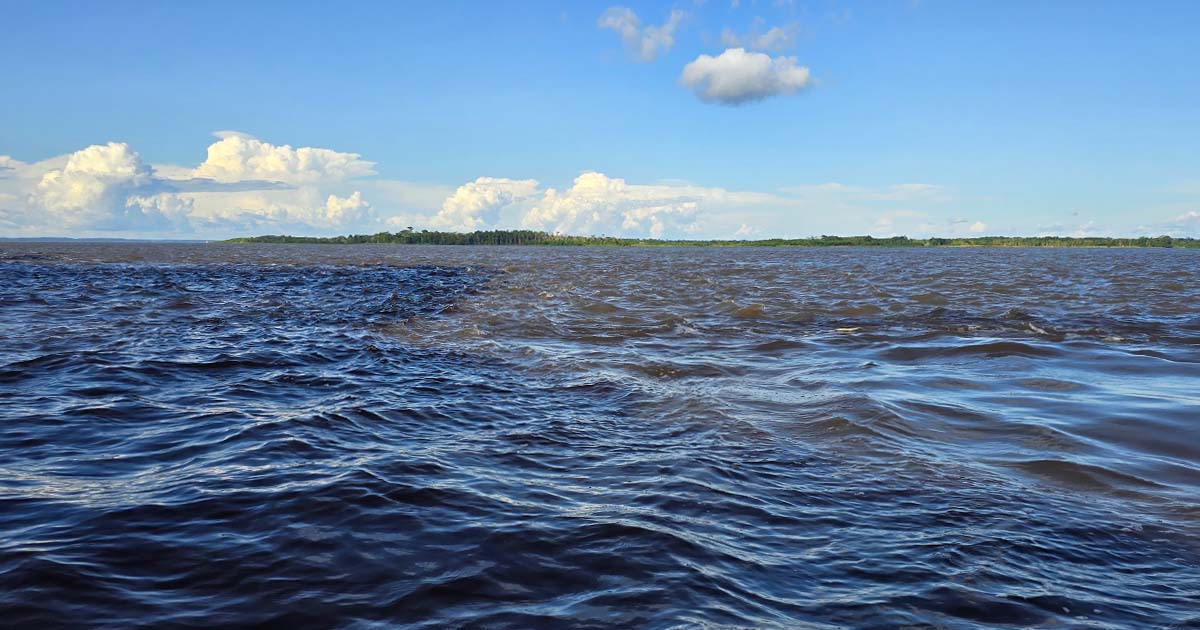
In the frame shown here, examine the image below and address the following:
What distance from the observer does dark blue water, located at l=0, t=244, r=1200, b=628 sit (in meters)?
4.43

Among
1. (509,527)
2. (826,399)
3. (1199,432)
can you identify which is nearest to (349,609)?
(509,527)

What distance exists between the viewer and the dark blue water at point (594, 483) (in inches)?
174

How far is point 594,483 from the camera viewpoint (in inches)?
258

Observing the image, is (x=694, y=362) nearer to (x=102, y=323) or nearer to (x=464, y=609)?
(x=464, y=609)

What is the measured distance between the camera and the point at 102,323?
56.7 feet

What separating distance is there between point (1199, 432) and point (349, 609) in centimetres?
932

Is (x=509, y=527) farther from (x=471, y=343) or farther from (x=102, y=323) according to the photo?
(x=102, y=323)

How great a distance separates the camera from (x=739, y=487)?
6469 mm

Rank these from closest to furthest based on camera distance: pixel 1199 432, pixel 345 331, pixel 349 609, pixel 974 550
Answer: pixel 349 609 < pixel 974 550 < pixel 1199 432 < pixel 345 331

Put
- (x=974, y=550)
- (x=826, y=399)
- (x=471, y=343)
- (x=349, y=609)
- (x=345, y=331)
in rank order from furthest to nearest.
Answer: (x=345, y=331)
(x=471, y=343)
(x=826, y=399)
(x=974, y=550)
(x=349, y=609)

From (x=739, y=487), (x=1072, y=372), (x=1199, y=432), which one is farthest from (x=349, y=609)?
(x=1072, y=372)

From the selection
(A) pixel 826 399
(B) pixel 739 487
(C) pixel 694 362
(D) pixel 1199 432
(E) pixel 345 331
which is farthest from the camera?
(E) pixel 345 331

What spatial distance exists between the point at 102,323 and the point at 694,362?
44.3 feet

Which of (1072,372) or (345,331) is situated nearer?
(1072,372)
